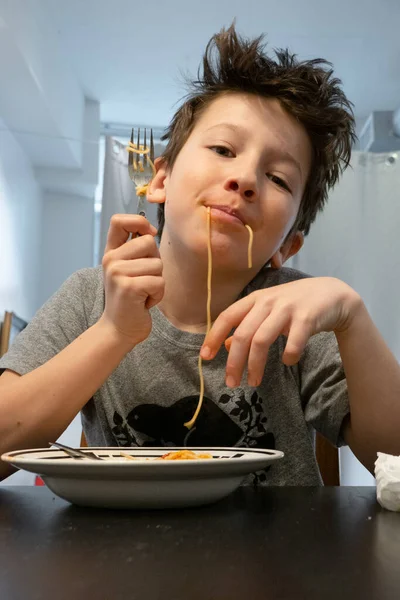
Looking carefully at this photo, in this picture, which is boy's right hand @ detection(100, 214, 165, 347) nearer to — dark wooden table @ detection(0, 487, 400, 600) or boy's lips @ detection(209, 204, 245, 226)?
boy's lips @ detection(209, 204, 245, 226)

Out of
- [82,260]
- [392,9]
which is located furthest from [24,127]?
[392,9]

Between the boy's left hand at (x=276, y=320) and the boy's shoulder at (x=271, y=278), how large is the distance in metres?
0.33

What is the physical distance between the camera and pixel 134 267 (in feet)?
2.13

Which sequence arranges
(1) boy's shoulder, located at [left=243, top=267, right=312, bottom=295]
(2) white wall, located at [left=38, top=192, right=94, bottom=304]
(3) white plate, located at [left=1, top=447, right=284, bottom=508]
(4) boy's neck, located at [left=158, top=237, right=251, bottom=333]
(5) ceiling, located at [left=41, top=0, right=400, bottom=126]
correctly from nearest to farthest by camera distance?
1. (3) white plate, located at [left=1, top=447, right=284, bottom=508]
2. (4) boy's neck, located at [left=158, top=237, right=251, bottom=333]
3. (1) boy's shoulder, located at [left=243, top=267, right=312, bottom=295]
4. (5) ceiling, located at [left=41, top=0, right=400, bottom=126]
5. (2) white wall, located at [left=38, top=192, right=94, bottom=304]

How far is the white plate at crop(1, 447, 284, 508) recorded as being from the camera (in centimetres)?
43

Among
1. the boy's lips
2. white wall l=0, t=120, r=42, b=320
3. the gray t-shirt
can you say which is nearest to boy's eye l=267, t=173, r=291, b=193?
the boy's lips

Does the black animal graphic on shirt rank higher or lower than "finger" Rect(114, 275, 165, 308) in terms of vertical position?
lower

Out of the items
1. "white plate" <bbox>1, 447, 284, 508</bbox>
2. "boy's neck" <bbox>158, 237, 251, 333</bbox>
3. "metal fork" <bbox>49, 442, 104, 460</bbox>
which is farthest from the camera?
"boy's neck" <bbox>158, 237, 251, 333</bbox>

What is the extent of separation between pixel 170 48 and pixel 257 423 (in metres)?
2.40

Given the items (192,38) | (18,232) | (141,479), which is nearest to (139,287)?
(141,479)

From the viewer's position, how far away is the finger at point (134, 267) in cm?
65

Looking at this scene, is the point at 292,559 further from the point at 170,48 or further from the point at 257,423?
the point at 170,48

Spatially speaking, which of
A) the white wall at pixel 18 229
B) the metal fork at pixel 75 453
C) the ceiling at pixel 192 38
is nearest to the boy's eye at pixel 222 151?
the metal fork at pixel 75 453

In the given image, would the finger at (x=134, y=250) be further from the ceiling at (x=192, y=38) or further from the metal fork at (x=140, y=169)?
the ceiling at (x=192, y=38)
